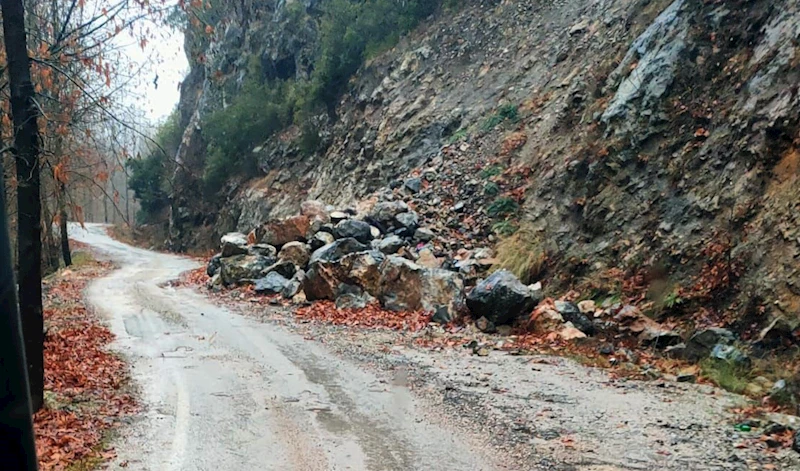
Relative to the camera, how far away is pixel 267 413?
6.85 meters

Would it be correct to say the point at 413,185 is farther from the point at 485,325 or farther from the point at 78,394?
the point at 78,394

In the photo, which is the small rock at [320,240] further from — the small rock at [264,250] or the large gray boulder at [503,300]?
the large gray boulder at [503,300]

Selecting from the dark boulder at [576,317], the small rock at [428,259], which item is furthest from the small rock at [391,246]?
the dark boulder at [576,317]

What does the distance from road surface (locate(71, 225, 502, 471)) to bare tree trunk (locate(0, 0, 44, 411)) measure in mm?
1380

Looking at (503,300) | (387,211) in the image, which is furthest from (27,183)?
(387,211)

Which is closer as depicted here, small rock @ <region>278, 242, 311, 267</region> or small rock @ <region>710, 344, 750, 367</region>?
small rock @ <region>710, 344, 750, 367</region>

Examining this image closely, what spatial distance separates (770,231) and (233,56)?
4078 cm

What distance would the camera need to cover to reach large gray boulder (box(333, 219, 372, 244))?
17.1 m

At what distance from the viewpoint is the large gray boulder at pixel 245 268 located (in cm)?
1848

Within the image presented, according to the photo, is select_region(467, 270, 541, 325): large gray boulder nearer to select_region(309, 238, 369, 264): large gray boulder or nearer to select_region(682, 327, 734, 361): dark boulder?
select_region(682, 327, 734, 361): dark boulder

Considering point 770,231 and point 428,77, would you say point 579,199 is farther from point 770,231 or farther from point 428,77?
point 428,77

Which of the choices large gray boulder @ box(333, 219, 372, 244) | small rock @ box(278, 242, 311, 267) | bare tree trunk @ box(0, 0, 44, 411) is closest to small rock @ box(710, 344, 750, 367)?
bare tree trunk @ box(0, 0, 44, 411)

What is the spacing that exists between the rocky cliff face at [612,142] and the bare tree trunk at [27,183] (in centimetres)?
189

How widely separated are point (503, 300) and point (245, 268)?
32.4 ft
